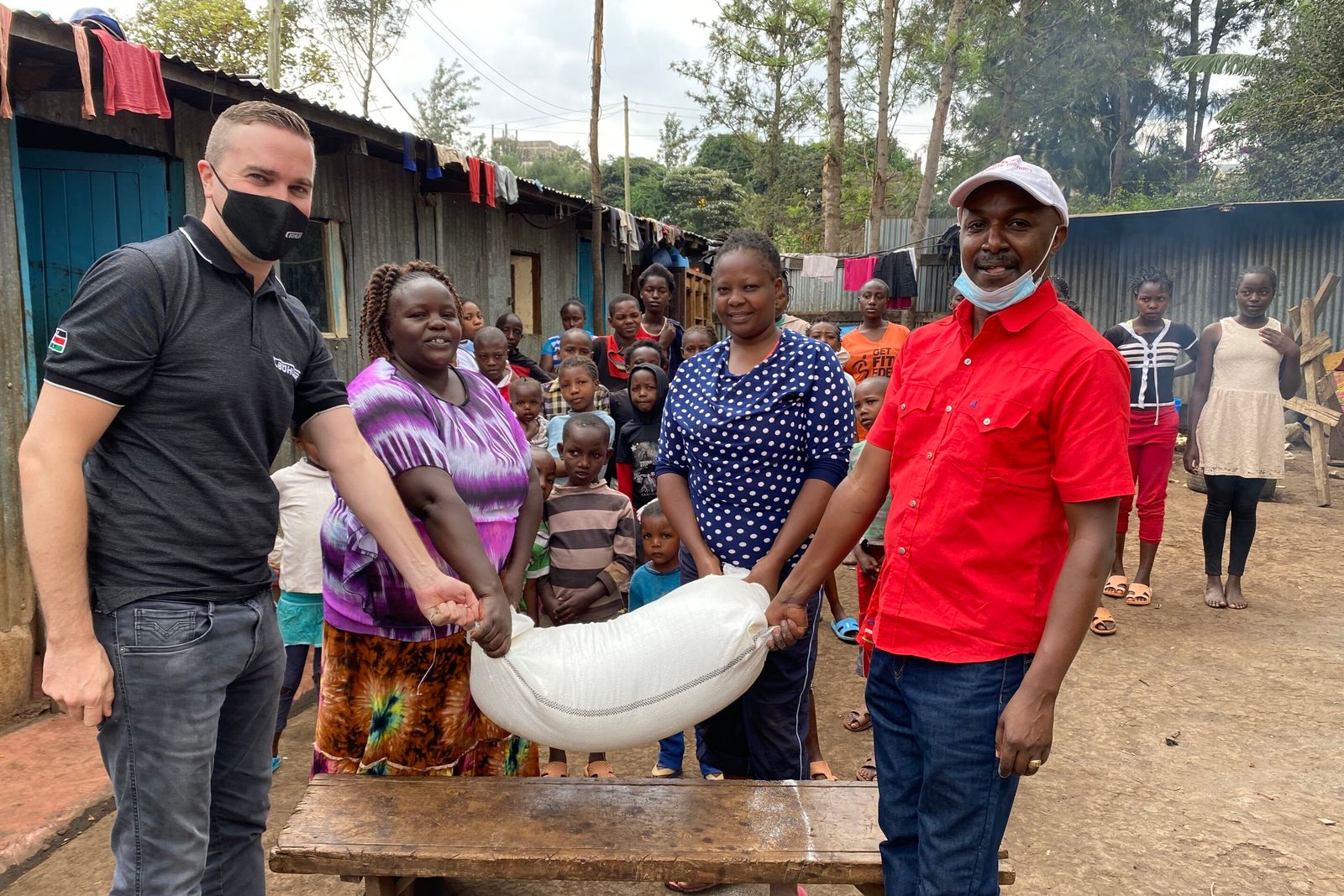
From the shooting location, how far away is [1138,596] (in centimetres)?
569

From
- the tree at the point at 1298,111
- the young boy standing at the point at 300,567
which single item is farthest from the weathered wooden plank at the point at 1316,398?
the tree at the point at 1298,111

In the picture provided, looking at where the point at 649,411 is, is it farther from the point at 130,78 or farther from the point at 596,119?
the point at 596,119

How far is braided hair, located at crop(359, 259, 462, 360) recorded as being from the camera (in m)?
2.56

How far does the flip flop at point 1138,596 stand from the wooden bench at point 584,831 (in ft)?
13.1

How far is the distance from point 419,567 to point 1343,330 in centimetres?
1426

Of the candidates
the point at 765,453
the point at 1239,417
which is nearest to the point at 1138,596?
the point at 1239,417

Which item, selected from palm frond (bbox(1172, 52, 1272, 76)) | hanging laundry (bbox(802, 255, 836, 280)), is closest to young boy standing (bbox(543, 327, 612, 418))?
hanging laundry (bbox(802, 255, 836, 280))

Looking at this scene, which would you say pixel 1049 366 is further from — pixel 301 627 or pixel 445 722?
pixel 301 627

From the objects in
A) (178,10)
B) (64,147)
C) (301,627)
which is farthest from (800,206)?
(301,627)

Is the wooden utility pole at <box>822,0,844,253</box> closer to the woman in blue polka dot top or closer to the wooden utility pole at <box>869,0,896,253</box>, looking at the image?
the wooden utility pole at <box>869,0,896,253</box>

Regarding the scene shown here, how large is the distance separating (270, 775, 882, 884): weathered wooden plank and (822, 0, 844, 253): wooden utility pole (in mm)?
15756

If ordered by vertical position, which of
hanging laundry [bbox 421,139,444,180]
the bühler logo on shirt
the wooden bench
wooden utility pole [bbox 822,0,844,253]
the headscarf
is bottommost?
the wooden bench

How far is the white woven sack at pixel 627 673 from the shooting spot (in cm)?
219

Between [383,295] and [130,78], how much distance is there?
9.16ft
